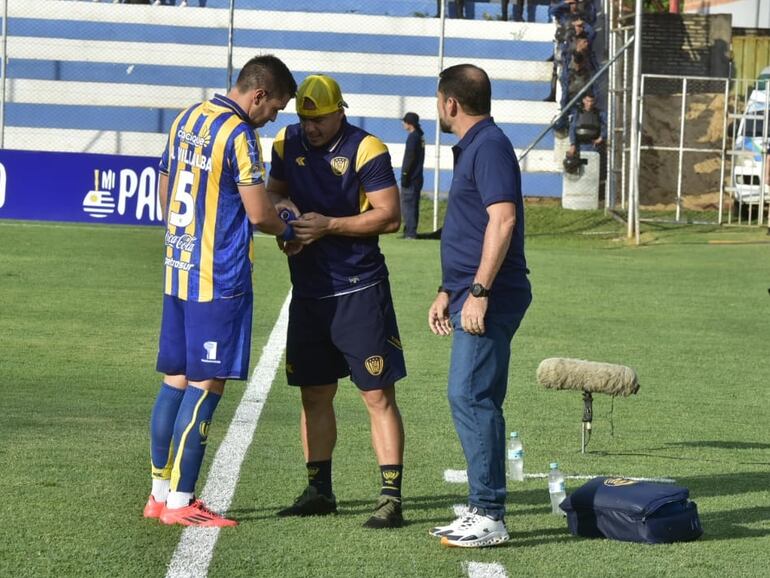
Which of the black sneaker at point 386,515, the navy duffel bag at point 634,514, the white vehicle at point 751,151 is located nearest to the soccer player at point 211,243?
the black sneaker at point 386,515

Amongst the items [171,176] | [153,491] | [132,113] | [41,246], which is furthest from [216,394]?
[132,113]

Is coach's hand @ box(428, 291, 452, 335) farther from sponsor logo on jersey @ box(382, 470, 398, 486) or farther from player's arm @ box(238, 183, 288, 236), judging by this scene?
player's arm @ box(238, 183, 288, 236)

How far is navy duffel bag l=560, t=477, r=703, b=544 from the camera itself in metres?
5.80

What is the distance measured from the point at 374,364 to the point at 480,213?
0.86m

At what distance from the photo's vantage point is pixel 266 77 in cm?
586

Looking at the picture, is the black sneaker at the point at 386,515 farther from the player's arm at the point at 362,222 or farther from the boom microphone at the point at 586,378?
the boom microphone at the point at 586,378

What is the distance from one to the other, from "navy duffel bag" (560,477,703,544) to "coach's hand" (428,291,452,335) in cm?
88

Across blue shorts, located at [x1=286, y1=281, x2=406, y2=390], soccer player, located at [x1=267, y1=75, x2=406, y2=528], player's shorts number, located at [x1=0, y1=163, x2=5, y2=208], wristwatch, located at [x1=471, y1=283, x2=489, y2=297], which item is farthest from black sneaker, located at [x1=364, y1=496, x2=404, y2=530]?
player's shorts number, located at [x1=0, y1=163, x2=5, y2=208]

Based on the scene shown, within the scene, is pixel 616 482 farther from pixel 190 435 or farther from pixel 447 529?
pixel 190 435

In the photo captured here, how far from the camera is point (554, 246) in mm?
23938

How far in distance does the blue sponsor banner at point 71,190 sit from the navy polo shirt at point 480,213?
55.4 ft

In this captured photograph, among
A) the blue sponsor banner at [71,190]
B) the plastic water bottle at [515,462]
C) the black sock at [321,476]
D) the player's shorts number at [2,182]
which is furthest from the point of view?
the player's shorts number at [2,182]

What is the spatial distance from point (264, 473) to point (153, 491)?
1.05 meters

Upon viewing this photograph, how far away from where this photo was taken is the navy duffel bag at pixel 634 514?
580 centimetres
